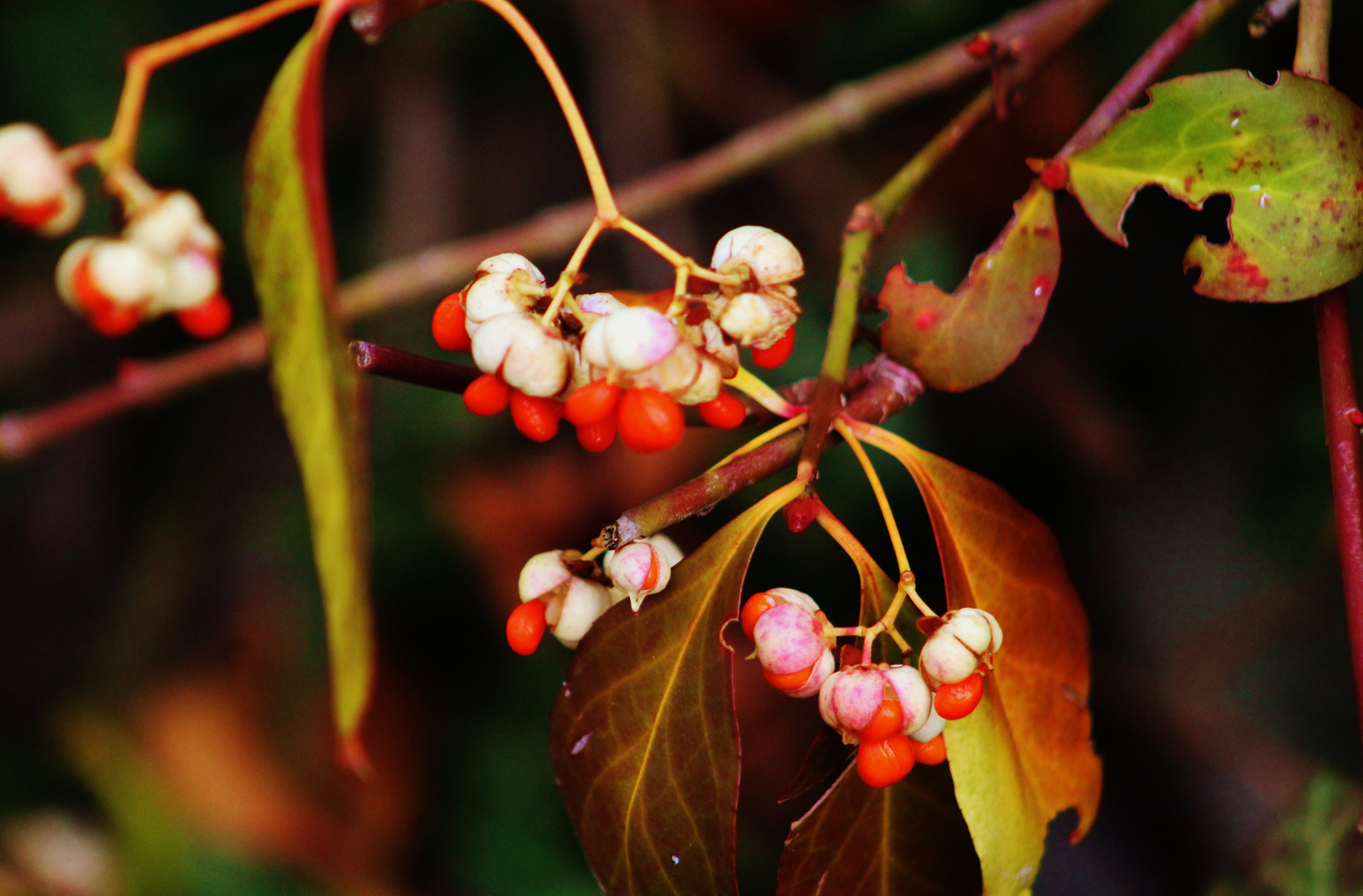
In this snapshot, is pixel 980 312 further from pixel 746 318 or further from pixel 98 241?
pixel 98 241

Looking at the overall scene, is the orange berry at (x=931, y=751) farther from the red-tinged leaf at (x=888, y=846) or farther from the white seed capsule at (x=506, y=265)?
the white seed capsule at (x=506, y=265)

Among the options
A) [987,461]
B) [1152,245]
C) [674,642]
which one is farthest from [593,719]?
[1152,245]

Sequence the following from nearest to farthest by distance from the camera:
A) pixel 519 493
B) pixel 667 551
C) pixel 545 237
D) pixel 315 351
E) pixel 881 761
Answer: pixel 315 351
pixel 881 761
pixel 667 551
pixel 545 237
pixel 519 493

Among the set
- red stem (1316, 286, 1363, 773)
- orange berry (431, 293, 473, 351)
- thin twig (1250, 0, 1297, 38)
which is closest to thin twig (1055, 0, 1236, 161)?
thin twig (1250, 0, 1297, 38)

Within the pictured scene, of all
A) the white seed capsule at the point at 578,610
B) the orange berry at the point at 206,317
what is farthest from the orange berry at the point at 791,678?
the orange berry at the point at 206,317

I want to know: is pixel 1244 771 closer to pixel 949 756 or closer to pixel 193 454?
pixel 949 756

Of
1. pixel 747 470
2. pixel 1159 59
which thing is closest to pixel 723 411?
pixel 747 470
